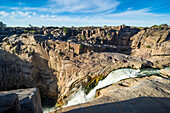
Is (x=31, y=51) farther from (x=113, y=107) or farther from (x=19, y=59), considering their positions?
(x=113, y=107)

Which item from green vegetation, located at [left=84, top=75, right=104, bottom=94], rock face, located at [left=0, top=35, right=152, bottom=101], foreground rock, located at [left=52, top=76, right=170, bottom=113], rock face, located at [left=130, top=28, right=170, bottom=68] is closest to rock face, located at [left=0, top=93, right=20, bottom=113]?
foreground rock, located at [left=52, top=76, right=170, bottom=113]

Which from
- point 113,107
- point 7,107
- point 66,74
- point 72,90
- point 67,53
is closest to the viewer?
point 7,107

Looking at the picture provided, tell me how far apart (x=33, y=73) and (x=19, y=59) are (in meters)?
6.14

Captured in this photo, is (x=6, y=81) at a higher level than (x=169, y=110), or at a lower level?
lower

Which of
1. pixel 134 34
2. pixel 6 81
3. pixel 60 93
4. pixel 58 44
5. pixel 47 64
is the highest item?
pixel 134 34

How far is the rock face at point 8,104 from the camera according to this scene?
327 cm

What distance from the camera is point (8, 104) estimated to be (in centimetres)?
337

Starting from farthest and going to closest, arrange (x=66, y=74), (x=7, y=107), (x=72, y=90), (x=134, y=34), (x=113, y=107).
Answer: (x=134, y=34)
(x=66, y=74)
(x=72, y=90)
(x=113, y=107)
(x=7, y=107)

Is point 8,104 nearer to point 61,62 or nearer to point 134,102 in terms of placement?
point 134,102

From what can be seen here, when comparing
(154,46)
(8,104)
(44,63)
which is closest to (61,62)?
(44,63)

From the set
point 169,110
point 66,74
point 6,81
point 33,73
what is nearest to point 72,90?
point 66,74

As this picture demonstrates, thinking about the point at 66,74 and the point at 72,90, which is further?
the point at 66,74

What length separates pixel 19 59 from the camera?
2450cm

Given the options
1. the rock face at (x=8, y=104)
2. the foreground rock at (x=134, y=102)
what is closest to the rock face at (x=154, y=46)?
the foreground rock at (x=134, y=102)
